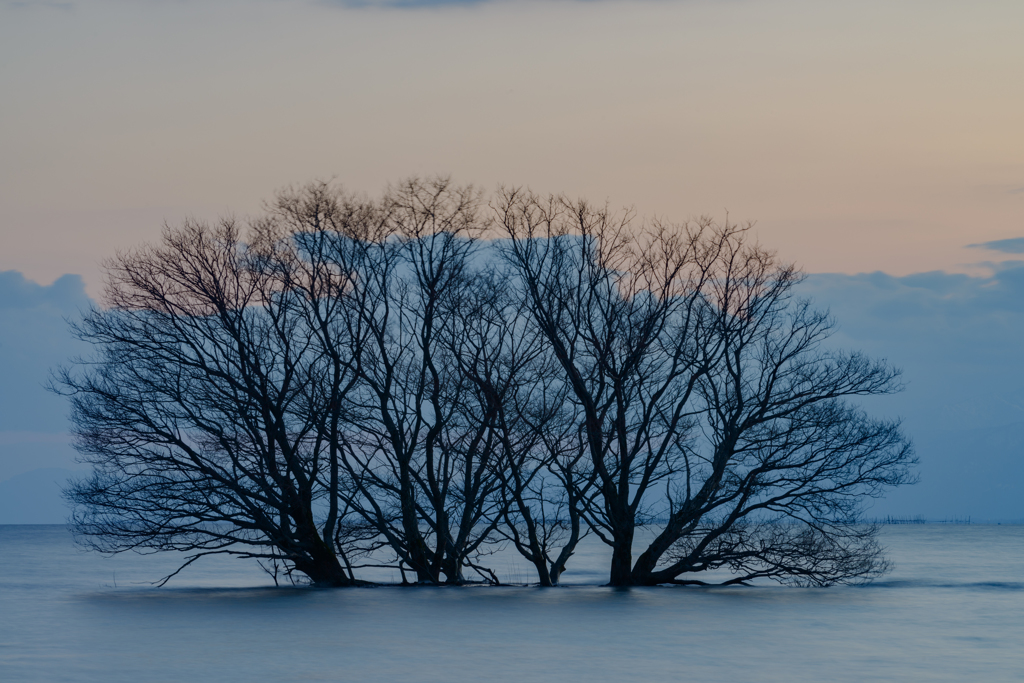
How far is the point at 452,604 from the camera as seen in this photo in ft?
84.4

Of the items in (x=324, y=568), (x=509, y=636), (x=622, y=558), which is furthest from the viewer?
(x=622, y=558)

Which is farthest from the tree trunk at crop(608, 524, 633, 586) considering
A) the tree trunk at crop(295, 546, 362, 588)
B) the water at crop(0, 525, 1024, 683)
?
the tree trunk at crop(295, 546, 362, 588)

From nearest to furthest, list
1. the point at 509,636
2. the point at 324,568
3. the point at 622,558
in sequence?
the point at 509,636
the point at 324,568
the point at 622,558

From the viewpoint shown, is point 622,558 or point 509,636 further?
point 622,558

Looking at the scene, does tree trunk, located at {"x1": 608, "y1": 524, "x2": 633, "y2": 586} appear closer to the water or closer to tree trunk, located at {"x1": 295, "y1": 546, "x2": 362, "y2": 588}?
the water

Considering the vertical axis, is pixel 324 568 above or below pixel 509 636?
above

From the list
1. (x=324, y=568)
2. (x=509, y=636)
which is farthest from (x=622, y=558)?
(x=509, y=636)

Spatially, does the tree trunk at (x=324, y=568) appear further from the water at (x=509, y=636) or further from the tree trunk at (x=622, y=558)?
the tree trunk at (x=622, y=558)

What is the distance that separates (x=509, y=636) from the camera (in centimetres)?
2033

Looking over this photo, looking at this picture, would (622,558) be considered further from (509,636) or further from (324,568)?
(509,636)

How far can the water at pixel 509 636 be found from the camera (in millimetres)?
16344

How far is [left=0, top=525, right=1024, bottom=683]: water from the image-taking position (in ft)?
53.6

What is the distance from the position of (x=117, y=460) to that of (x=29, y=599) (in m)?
Result: 11.4

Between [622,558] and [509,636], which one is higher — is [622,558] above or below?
above
